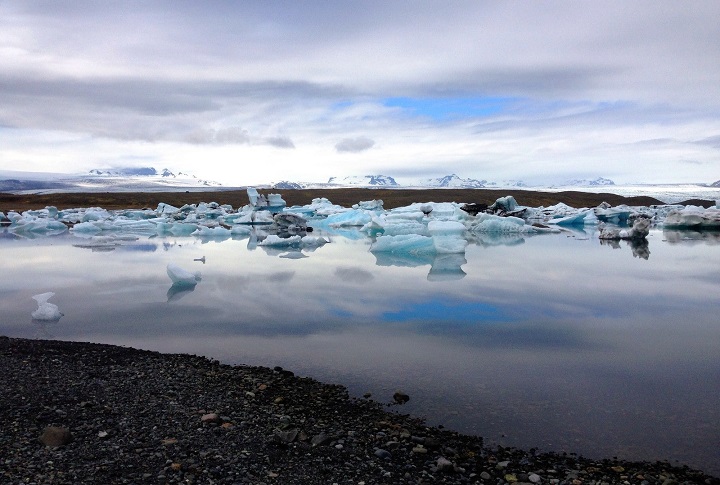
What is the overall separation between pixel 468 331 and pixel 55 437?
4112 millimetres

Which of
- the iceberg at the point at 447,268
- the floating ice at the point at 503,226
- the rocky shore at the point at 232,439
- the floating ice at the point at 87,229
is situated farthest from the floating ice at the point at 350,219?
the rocky shore at the point at 232,439

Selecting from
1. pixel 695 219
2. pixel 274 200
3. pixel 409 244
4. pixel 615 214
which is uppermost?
A: pixel 274 200

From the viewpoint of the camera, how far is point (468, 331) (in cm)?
604

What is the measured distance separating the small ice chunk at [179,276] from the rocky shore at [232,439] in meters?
4.36

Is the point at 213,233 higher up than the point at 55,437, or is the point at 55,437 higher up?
the point at 55,437

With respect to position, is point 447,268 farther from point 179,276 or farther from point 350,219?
point 350,219

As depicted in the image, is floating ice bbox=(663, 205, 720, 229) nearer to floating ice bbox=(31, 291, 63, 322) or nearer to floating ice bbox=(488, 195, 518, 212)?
floating ice bbox=(488, 195, 518, 212)

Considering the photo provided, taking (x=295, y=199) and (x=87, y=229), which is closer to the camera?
(x=87, y=229)

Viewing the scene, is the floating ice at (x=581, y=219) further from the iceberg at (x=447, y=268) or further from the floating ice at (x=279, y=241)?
the iceberg at (x=447, y=268)

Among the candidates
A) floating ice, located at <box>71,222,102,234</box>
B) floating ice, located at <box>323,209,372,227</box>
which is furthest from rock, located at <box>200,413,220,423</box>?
floating ice, located at <box>323,209,372,227</box>

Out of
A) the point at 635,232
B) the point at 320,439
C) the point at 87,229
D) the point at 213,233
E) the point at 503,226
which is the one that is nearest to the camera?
the point at 320,439

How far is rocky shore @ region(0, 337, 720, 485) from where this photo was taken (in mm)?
2885

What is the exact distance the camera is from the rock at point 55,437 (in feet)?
10.2

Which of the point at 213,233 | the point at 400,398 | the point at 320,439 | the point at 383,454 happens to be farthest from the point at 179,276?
the point at 213,233
